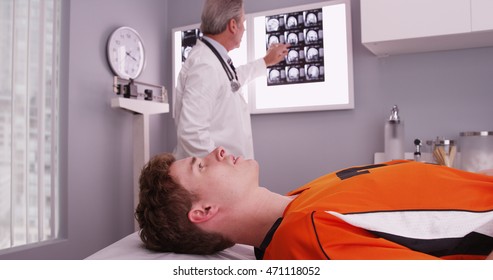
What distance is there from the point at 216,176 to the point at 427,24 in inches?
60.1

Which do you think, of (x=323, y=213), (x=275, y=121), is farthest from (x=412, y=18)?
(x=323, y=213)

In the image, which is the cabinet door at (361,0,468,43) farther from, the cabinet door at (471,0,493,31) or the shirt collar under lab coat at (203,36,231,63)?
the shirt collar under lab coat at (203,36,231,63)

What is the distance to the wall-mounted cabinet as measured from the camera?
2016mm

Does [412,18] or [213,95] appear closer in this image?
[213,95]

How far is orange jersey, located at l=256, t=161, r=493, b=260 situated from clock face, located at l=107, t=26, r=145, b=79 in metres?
1.88

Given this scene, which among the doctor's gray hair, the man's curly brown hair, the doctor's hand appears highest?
the doctor's gray hair

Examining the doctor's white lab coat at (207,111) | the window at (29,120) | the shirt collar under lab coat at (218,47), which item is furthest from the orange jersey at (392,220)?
the window at (29,120)

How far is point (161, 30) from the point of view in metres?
3.13

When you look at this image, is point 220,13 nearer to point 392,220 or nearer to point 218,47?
point 218,47

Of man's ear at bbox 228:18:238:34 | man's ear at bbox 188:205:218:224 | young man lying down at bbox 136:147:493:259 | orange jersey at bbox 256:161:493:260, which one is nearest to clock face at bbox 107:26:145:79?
man's ear at bbox 228:18:238:34

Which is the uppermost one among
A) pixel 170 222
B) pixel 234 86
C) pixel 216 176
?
pixel 234 86

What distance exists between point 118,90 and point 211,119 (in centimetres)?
84

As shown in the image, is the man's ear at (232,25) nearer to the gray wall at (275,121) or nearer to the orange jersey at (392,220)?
the gray wall at (275,121)

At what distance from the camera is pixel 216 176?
121 cm
